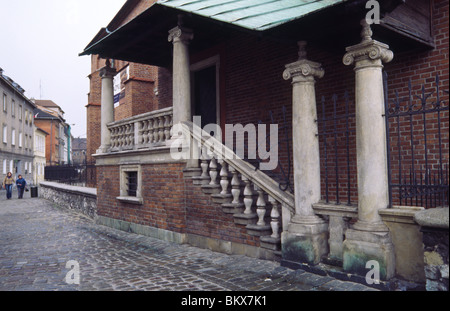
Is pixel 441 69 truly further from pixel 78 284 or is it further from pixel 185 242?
pixel 78 284

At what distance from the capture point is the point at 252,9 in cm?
593

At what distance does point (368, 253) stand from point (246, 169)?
225cm

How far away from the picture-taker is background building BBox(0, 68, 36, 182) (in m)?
36.2

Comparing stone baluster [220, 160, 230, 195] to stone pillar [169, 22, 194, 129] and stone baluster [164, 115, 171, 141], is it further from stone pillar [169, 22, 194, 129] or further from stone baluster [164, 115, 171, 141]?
stone baluster [164, 115, 171, 141]

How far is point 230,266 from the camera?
5.44 metres

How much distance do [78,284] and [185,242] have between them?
2782 mm

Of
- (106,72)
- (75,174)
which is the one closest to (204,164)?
(106,72)

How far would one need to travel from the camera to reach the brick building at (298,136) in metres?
4.38

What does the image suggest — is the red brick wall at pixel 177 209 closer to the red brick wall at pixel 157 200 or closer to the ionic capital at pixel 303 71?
the red brick wall at pixel 157 200

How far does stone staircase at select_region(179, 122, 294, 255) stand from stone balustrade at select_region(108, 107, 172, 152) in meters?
0.81
